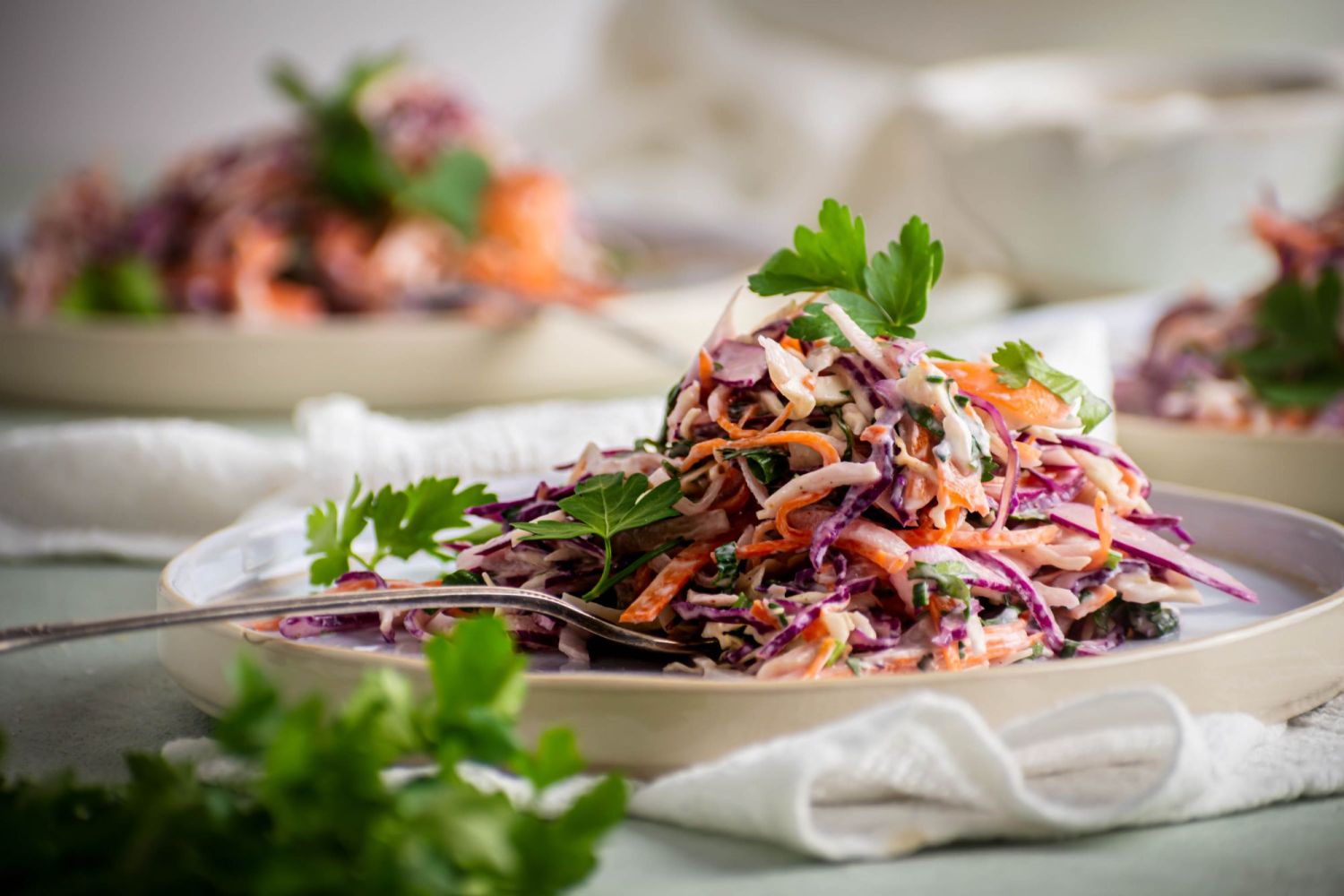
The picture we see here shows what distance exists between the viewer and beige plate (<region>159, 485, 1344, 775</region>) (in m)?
1.09

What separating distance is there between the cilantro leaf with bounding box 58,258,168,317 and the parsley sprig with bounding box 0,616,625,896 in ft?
7.51

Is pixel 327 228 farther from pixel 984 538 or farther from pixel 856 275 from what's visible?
pixel 984 538

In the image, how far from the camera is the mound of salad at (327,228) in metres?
3.10

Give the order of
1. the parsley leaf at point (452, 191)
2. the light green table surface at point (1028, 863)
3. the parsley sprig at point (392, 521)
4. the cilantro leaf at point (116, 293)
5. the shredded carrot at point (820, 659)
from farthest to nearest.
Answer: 1. the parsley leaf at point (452, 191)
2. the cilantro leaf at point (116, 293)
3. the parsley sprig at point (392, 521)
4. the shredded carrot at point (820, 659)
5. the light green table surface at point (1028, 863)

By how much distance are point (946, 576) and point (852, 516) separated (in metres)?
0.09

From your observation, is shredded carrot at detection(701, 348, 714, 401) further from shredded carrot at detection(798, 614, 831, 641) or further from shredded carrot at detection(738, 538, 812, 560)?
shredded carrot at detection(798, 614, 831, 641)

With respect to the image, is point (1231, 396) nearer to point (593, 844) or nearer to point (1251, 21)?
point (593, 844)

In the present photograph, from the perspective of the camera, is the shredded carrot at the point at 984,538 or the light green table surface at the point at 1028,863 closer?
the light green table surface at the point at 1028,863

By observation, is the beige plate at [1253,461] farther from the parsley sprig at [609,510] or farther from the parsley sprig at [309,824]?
the parsley sprig at [309,824]

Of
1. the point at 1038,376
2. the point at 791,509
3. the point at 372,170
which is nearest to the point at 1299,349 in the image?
the point at 1038,376

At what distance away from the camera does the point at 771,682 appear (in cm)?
109

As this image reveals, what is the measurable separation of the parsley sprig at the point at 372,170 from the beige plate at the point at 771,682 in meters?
1.88

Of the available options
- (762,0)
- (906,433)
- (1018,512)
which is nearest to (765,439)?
(906,433)

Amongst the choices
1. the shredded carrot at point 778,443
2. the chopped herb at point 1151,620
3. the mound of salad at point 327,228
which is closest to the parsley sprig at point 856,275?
the shredded carrot at point 778,443
